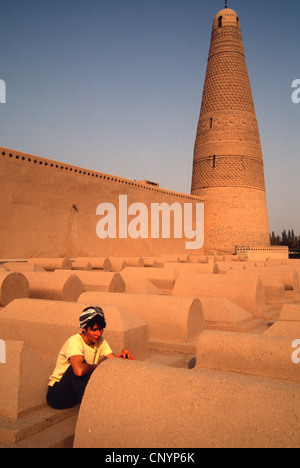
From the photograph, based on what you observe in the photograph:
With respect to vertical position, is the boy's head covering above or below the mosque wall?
below

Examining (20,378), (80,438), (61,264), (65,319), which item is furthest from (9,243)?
(80,438)

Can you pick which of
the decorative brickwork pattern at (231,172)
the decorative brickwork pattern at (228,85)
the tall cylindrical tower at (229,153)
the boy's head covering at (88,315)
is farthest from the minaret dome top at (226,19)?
the boy's head covering at (88,315)

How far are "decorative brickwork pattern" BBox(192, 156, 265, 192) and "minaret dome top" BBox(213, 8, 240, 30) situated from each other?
288 inches

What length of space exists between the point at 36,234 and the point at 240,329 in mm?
8007

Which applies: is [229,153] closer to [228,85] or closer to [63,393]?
[228,85]

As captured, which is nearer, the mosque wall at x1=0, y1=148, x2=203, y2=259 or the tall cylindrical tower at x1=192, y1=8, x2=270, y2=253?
the mosque wall at x1=0, y1=148, x2=203, y2=259

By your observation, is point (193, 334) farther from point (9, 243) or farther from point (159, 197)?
point (159, 197)

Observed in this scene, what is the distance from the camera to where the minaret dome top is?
2156cm

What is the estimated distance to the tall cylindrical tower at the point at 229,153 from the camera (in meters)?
20.6

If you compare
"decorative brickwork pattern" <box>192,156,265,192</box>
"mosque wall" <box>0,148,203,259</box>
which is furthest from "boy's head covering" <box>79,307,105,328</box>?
"decorative brickwork pattern" <box>192,156,265,192</box>

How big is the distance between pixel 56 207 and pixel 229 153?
11.1 meters

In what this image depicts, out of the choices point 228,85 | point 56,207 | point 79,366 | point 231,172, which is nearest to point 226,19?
Answer: point 228,85

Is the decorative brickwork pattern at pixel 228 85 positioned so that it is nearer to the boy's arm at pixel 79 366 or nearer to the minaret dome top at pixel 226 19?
the minaret dome top at pixel 226 19

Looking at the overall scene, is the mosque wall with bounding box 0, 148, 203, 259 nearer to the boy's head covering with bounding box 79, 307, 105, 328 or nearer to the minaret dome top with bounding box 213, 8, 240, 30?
the boy's head covering with bounding box 79, 307, 105, 328
